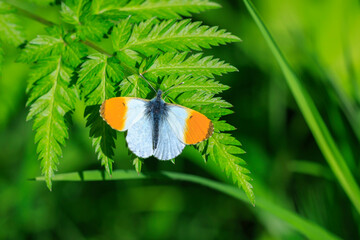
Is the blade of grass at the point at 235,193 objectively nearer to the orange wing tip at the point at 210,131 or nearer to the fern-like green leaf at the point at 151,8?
the orange wing tip at the point at 210,131

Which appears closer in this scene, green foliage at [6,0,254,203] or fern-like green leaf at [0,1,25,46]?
green foliage at [6,0,254,203]

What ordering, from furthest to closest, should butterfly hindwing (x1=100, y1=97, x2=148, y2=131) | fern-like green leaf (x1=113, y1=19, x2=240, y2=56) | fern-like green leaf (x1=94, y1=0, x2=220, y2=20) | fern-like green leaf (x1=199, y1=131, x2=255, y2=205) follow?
1. fern-like green leaf (x1=94, y1=0, x2=220, y2=20)
2. fern-like green leaf (x1=113, y1=19, x2=240, y2=56)
3. butterfly hindwing (x1=100, y1=97, x2=148, y2=131)
4. fern-like green leaf (x1=199, y1=131, x2=255, y2=205)

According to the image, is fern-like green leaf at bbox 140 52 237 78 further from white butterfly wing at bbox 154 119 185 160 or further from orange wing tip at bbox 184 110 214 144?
white butterfly wing at bbox 154 119 185 160

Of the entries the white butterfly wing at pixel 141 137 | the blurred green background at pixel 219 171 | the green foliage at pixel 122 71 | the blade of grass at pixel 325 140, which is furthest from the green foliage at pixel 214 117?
the blurred green background at pixel 219 171

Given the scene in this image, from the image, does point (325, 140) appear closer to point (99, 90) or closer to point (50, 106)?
point (99, 90)

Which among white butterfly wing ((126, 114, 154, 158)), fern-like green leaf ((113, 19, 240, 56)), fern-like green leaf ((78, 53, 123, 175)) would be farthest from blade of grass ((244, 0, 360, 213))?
fern-like green leaf ((78, 53, 123, 175))

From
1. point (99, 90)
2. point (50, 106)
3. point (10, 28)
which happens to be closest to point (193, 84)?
point (99, 90)
